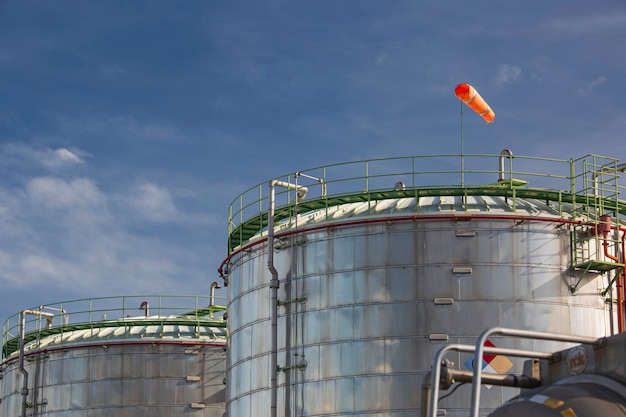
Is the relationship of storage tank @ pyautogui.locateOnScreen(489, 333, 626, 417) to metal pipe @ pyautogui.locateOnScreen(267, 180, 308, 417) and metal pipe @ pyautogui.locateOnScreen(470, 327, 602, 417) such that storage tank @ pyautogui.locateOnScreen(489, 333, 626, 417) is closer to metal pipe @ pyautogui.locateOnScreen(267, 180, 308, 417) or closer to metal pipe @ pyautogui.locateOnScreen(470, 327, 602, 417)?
metal pipe @ pyautogui.locateOnScreen(470, 327, 602, 417)

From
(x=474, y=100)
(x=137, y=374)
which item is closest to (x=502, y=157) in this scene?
(x=474, y=100)

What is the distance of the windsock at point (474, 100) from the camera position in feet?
82.4

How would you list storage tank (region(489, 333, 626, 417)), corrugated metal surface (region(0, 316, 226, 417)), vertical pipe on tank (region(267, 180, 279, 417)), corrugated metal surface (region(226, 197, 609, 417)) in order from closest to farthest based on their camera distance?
storage tank (region(489, 333, 626, 417)), corrugated metal surface (region(226, 197, 609, 417)), vertical pipe on tank (region(267, 180, 279, 417)), corrugated metal surface (region(0, 316, 226, 417))

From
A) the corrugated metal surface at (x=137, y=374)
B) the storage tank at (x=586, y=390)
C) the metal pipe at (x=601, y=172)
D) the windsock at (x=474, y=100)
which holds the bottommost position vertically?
the storage tank at (x=586, y=390)

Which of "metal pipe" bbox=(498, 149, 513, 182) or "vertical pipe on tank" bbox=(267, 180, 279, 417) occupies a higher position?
"metal pipe" bbox=(498, 149, 513, 182)

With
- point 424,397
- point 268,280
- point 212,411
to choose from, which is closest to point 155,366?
point 212,411

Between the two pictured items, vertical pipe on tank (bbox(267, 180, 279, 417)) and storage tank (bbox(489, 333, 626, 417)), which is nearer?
storage tank (bbox(489, 333, 626, 417))

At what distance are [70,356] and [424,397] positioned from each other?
26.8 m

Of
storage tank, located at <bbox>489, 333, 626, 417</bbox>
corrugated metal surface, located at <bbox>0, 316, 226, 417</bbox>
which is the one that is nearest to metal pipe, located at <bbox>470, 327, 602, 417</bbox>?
storage tank, located at <bbox>489, 333, 626, 417</bbox>

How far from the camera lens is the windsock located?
82.4 feet

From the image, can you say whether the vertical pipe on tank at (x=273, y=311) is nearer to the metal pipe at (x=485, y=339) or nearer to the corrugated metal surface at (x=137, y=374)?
the corrugated metal surface at (x=137, y=374)

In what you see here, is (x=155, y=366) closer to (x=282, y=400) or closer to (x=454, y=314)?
(x=282, y=400)

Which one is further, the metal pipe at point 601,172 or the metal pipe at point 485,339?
the metal pipe at point 601,172

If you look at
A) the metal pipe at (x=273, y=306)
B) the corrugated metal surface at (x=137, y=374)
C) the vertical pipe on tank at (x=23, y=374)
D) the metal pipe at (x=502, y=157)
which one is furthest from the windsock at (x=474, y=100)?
the vertical pipe on tank at (x=23, y=374)
